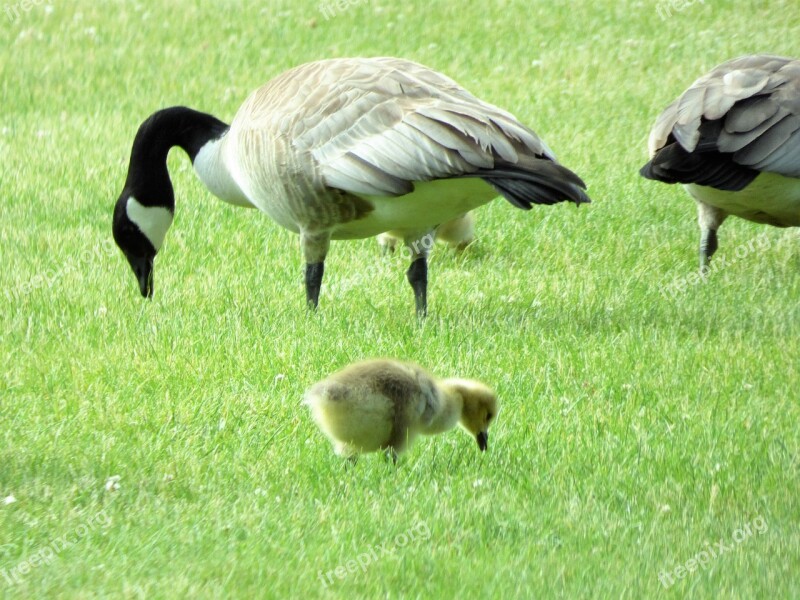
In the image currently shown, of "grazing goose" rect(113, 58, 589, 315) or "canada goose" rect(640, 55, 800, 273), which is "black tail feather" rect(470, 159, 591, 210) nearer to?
"grazing goose" rect(113, 58, 589, 315)

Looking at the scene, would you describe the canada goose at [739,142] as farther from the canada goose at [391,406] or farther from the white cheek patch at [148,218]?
the white cheek patch at [148,218]

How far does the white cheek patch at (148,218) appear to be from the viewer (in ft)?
21.3

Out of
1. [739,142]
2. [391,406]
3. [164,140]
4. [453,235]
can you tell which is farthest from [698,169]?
[164,140]

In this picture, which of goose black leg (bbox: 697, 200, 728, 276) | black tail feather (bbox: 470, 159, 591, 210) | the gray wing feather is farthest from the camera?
goose black leg (bbox: 697, 200, 728, 276)

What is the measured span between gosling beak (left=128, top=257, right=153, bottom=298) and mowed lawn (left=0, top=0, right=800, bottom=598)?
8 cm

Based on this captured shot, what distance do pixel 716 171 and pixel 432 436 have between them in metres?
2.29

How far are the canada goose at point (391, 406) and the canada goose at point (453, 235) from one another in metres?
2.73

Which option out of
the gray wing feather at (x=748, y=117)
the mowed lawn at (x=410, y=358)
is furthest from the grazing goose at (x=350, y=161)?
the gray wing feather at (x=748, y=117)

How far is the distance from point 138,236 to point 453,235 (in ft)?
6.21

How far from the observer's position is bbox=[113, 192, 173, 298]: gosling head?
21.2ft

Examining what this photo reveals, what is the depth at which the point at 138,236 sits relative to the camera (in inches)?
255

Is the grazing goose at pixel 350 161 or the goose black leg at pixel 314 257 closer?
the grazing goose at pixel 350 161

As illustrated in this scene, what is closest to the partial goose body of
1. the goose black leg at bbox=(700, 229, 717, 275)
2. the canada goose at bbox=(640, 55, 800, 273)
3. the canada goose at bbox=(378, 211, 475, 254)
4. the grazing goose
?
the canada goose at bbox=(640, 55, 800, 273)

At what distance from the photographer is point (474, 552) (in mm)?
3729
